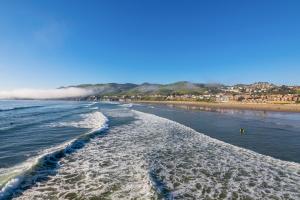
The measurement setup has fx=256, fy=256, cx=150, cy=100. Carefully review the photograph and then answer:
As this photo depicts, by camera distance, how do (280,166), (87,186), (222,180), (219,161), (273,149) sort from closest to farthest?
(87,186) → (222,180) → (280,166) → (219,161) → (273,149)

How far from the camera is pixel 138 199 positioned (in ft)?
35.6

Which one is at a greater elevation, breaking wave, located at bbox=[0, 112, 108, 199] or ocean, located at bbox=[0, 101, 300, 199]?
breaking wave, located at bbox=[0, 112, 108, 199]

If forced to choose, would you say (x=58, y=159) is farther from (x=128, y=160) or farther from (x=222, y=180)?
(x=222, y=180)

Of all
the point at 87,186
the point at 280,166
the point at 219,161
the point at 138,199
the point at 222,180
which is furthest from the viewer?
the point at 219,161

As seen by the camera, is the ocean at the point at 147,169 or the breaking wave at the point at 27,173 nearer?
the breaking wave at the point at 27,173

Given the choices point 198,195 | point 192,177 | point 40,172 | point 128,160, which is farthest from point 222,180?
point 40,172

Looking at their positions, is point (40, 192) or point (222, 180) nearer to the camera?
point (40, 192)

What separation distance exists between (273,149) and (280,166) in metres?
5.77

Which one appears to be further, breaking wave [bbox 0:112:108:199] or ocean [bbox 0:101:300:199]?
ocean [bbox 0:101:300:199]

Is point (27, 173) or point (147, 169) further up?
point (27, 173)

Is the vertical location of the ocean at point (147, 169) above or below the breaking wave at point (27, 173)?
below

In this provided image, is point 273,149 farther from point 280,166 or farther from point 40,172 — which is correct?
point 40,172

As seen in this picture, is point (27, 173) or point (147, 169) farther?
point (147, 169)

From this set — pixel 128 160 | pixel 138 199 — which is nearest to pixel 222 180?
pixel 138 199
